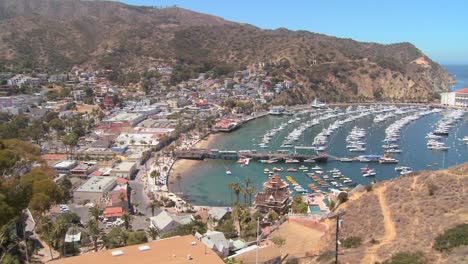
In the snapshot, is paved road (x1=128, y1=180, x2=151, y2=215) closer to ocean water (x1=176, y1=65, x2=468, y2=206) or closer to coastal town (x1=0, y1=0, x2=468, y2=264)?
coastal town (x1=0, y1=0, x2=468, y2=264)

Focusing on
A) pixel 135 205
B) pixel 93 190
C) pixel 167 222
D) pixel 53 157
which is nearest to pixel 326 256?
pixel 167 222

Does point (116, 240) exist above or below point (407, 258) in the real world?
below

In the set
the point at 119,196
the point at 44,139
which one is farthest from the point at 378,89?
the point at 119,196

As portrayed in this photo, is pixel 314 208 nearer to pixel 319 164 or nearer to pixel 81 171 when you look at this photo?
pixel 319 164

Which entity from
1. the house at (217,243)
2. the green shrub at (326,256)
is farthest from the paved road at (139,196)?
the green shrub at (326,256)

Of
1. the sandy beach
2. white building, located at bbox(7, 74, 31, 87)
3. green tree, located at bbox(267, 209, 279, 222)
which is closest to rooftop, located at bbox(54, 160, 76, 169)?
the sandy beach

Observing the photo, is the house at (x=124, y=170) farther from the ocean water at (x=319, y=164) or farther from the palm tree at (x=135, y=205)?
the palm tree at (x=135, y=205)

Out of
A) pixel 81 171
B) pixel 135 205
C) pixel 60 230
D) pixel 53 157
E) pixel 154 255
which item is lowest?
pixel 135 205
